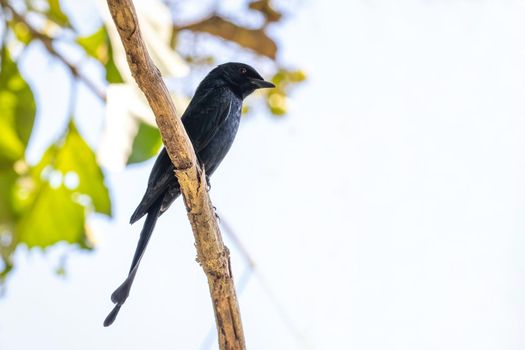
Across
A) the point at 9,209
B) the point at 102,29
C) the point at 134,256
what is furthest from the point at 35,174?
the point at 134,256

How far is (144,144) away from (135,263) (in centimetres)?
69

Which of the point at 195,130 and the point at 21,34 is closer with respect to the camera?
the point at 195,130

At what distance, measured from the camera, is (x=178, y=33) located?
18.2 ft

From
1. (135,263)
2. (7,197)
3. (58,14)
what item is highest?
(58,14)

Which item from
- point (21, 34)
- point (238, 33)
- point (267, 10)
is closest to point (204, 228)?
point (238, 33)

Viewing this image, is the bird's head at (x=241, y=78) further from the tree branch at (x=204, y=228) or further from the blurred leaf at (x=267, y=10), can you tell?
the tree branch at (x=204, y=228)

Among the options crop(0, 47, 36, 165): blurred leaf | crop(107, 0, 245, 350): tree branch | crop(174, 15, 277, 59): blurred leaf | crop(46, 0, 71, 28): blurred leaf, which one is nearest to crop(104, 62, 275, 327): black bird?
crop(174, 15, 277, 59): blurred leaf

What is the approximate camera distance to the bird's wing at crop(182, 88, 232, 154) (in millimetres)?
3918

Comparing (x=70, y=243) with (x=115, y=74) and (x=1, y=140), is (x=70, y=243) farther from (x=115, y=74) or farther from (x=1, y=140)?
(x=115, y=74)

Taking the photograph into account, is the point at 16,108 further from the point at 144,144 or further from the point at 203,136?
the point at 203,136

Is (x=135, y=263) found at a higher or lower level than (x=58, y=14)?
lower

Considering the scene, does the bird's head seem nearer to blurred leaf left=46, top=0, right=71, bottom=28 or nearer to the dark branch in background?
the dark branch in background

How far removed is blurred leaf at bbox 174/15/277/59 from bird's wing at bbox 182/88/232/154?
2.29 ft

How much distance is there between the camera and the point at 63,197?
16.3 ft
